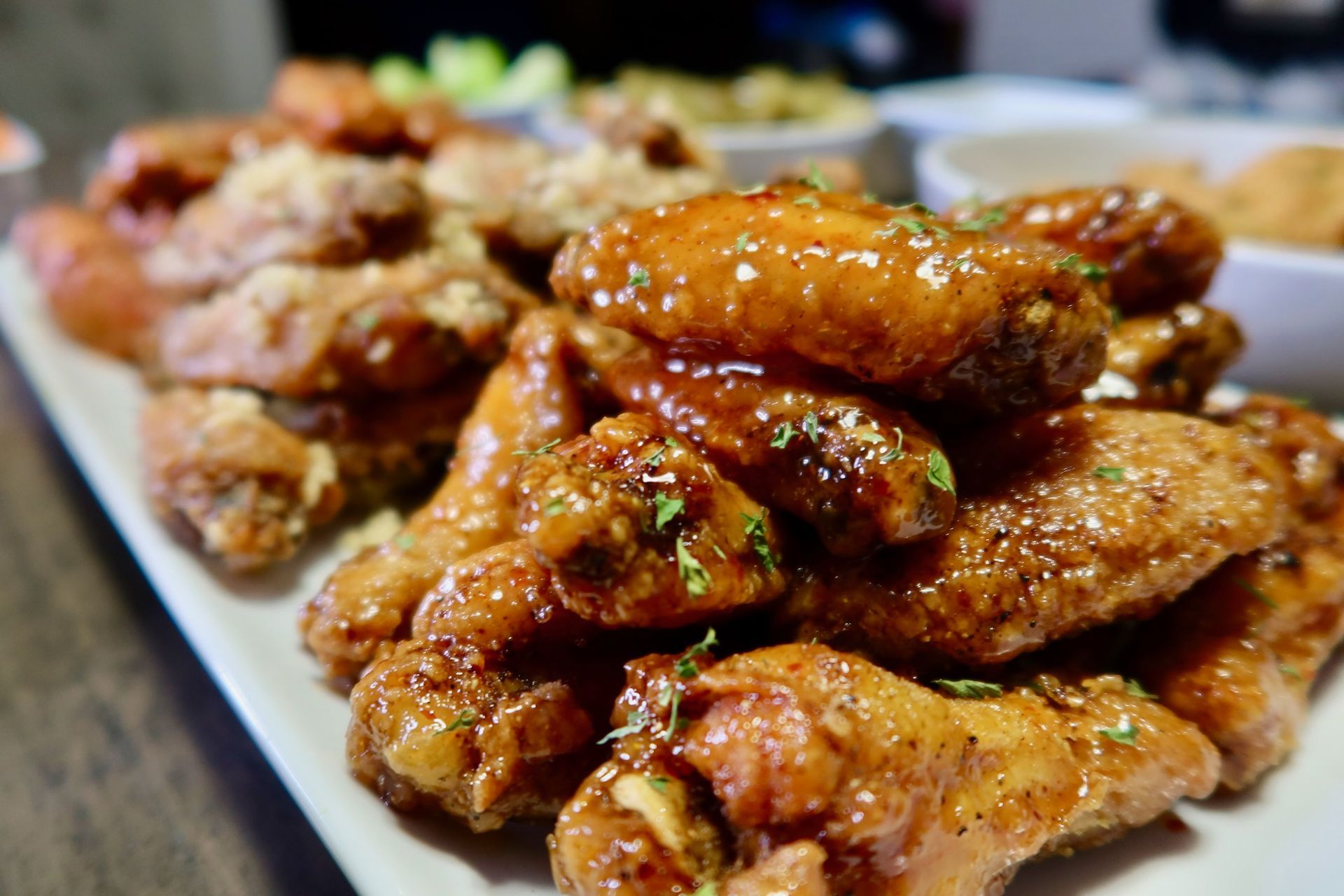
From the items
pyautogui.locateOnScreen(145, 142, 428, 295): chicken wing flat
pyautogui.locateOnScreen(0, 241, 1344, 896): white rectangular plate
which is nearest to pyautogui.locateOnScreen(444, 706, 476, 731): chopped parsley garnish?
pyautogui.locateOnScreen(0, 241, 1344, 896): white rectangular plate

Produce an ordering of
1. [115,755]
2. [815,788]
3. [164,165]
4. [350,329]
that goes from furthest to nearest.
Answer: [164,165]
[350,329]
[115,755]
[815,788]

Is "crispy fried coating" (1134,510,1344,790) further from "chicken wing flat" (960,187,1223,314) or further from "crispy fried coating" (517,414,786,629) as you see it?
"crispy fried coating" (517,414,786,629)

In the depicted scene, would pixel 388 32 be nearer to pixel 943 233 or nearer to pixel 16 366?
pixel 16 366

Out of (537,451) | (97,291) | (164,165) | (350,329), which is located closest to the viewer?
(537,451)

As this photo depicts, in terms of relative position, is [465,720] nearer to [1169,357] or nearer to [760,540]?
[760,540]

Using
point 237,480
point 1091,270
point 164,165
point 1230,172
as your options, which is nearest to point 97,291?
point 164,165

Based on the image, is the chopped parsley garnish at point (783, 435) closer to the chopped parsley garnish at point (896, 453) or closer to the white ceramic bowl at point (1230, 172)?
the chopped parsley garnish at point (896, 453)
